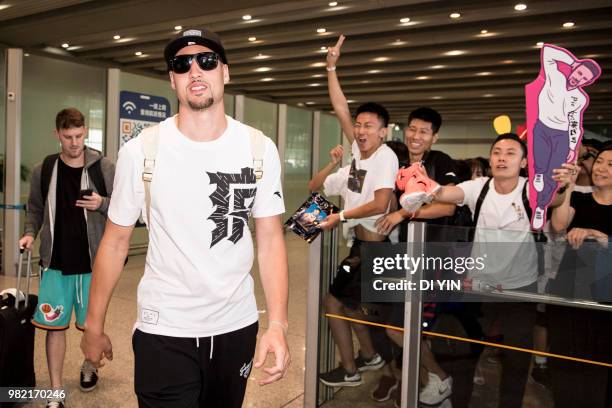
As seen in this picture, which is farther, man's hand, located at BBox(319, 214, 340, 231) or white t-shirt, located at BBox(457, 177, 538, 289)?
man's hand, located at BBox(319, 214, 340, 231)

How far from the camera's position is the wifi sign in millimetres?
8219

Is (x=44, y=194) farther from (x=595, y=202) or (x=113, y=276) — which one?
(x=595, y=202)

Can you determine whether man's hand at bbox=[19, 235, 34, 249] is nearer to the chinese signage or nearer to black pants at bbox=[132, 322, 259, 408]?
black pants at bbox=[132, 322, 259, 408]

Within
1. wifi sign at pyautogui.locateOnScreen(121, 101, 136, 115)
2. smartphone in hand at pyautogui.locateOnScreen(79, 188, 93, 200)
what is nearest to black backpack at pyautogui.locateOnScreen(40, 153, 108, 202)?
smartphone in hand at pyautogui.locateOnScreen(79, 188, 93, 200)

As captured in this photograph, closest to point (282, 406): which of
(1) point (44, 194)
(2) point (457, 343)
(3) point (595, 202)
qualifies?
(2) point (457, 343)

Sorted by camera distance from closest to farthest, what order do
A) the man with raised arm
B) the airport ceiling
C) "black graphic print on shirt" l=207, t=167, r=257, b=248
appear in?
"black graphic print on shirt" l=207, t=167, r=257, b=248 < the man with raised arm < the airport ceiling

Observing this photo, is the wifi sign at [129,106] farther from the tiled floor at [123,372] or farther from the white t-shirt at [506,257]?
the white t-shirt at [506,257]

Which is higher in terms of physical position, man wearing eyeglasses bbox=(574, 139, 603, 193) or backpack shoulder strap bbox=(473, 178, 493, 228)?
man wearing eyeglasses bbox=(574, 139, 603, 193)

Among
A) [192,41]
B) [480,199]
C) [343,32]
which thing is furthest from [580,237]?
[343,32]

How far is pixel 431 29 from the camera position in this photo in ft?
21.5

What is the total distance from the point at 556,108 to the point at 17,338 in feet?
9.91

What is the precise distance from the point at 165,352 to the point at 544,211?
178 centimetres

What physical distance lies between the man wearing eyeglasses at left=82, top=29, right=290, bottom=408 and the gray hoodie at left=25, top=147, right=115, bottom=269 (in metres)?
1.51

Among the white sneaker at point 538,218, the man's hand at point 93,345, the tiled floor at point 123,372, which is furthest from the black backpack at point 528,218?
the man's hand at point 93,345
